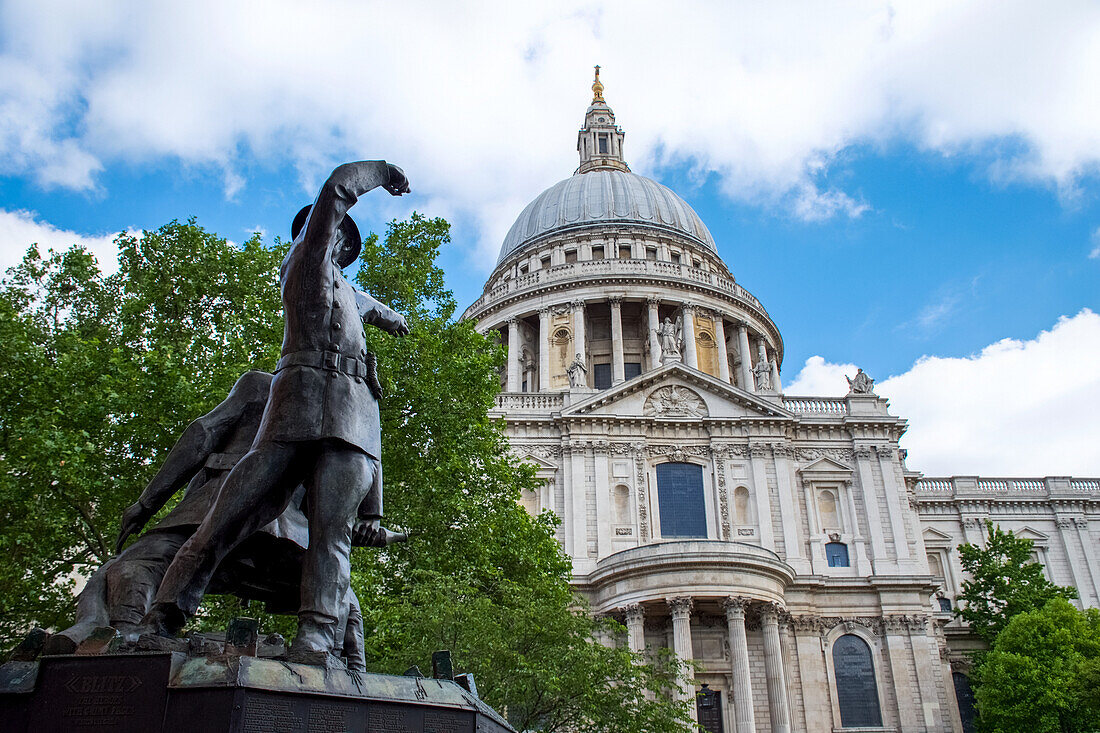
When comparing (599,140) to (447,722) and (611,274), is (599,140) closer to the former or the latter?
(611,274)

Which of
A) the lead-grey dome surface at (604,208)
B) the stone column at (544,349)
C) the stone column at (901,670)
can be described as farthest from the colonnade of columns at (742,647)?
the lead-grey dome surface at (604,208)

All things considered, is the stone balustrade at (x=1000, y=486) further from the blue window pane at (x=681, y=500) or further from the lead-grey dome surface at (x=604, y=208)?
the lead-grey dome surface at (x=604, y=208)

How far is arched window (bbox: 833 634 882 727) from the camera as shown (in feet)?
109

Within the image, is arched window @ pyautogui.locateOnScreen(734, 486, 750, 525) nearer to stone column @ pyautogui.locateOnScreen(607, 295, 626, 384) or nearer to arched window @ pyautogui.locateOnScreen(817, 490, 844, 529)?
arched window @ pyautogui.locateOnScreen(817, 490, 844, 529)

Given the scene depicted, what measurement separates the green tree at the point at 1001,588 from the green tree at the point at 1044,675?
3.35m

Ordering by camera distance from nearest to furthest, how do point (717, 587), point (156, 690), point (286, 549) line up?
1. point (156, 690)
2. point (286, 549)
3. point (717, 587)

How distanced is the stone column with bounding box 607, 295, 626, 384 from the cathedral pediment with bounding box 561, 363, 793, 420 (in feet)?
31.9

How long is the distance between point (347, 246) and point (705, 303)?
160 ft

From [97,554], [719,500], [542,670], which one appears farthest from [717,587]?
[97,554]

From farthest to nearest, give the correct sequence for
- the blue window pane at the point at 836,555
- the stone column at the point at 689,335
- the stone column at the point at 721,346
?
the stone column at the point at 721,346 → the stone column at the point at 689,335 → the blue window pane at the point at 836,555

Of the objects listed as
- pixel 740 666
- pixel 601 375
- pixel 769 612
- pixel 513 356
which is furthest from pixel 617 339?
pixel 740 666

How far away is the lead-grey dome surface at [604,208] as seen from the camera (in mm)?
59969

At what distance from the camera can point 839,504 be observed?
1479 inches

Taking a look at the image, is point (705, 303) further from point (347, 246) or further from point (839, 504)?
point (347, 246)
